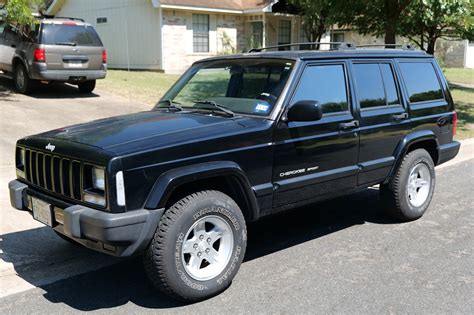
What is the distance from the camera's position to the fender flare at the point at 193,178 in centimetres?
370

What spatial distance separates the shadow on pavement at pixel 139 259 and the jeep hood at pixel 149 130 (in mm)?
1240

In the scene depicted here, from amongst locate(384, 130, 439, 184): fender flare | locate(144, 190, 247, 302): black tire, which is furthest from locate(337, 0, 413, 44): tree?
locate(144, 190, 247, 302): black tire

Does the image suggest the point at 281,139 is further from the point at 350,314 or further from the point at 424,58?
the point at 424,58

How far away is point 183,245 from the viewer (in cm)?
388

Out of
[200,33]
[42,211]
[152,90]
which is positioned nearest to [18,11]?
[152,90]

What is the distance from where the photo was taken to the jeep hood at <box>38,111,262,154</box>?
382 centimetres

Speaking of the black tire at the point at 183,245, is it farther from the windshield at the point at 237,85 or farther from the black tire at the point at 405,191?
the black tire at the point at 405,191

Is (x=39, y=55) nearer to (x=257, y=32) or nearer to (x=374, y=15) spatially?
(x=374, y=15)

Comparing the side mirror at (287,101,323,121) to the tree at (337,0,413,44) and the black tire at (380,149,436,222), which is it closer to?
A: the black tire at (380,149,436,222)

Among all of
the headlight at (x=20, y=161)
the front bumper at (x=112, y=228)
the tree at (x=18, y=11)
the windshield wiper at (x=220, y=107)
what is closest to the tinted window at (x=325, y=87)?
the windshield wiper at (x=220, y=107)

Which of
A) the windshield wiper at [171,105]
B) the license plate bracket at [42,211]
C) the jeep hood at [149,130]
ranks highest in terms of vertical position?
the windshield wiper at [171,105]

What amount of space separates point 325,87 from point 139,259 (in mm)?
2429

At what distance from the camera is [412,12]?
43.3ft

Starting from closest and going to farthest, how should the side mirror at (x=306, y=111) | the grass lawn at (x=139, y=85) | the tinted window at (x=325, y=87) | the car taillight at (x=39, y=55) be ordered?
the side mirror at (x=306, y=111) < the tinted window at (x=325, y=87) < the car taillight at (x=39, y=55) < the grass lawn at (x=139, y=85)
